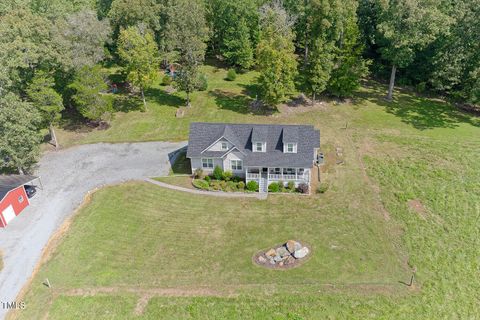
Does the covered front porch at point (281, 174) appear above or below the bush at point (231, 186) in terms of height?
above

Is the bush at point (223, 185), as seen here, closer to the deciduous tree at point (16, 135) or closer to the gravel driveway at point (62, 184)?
the gravel driveway at point (62, 184)

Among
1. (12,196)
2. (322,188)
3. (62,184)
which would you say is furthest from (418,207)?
(12,196)

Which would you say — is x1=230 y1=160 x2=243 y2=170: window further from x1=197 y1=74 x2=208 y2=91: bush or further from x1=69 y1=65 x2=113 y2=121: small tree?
x1=69 y1=65 x2=113 y2=121: small tree

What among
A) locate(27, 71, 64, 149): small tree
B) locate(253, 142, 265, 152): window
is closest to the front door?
locate(27, 71, 64, 149): small tree

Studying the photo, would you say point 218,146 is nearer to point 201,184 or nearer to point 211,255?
point 201,184

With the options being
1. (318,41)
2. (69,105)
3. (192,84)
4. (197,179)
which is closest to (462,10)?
(318,41)

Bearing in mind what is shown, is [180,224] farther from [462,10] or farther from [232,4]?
[462,10]

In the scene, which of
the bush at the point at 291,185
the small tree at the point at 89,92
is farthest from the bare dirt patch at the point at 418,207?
the small tree at the point at 89,92
